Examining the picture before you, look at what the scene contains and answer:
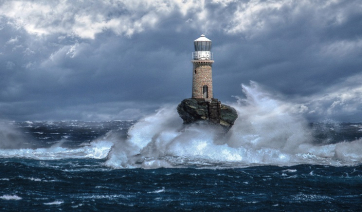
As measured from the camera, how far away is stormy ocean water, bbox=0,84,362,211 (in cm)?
4697


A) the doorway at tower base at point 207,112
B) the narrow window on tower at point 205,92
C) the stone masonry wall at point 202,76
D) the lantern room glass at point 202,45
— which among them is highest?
the lantern room glass at point 202,45

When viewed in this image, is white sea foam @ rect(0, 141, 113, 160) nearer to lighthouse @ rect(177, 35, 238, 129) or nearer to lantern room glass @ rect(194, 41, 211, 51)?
lighthouse @ rect(177, 35, 238, 129)

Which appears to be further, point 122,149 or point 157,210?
point 122,149

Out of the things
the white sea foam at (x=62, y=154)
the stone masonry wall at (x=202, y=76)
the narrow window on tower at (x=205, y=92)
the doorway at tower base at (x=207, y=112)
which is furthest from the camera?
the narrow window on tower at (x=205, y=92)

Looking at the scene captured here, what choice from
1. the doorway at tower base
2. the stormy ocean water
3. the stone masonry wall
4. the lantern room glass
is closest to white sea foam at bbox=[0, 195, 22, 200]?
the stormy ocean water

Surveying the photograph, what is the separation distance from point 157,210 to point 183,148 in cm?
3819

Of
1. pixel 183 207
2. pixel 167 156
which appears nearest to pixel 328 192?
pixel 183 207

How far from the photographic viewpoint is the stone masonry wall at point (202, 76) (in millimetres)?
91062

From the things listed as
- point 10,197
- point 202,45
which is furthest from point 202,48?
point 10,197

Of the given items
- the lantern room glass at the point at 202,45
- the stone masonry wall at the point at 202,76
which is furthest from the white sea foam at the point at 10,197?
the lantern room glass at the point at 202,45

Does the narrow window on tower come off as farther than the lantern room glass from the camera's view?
No

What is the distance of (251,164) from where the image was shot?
235 feet

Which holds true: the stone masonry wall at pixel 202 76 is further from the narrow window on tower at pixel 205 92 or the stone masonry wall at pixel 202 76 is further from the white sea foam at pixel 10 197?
the white sea foam at pixel 10 197

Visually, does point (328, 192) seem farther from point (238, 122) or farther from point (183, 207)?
point (238, 122)
